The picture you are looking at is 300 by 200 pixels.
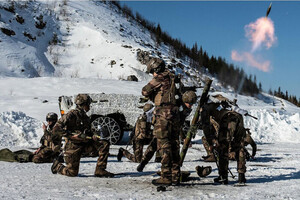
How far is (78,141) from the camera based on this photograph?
570 centimetres

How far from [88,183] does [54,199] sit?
1.14m

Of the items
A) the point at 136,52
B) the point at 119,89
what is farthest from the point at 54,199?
the point at 136,52

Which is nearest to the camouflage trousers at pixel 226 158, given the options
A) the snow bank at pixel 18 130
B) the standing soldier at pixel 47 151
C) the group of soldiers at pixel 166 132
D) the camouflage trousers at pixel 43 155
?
the group of soldiers at pixel 166 132

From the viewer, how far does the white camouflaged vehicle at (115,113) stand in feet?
35.4

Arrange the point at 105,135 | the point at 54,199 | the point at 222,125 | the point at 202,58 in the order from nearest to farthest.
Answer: the point at 54,199 < the point at 222,125 < the point at 105,135 < the point at 202,58

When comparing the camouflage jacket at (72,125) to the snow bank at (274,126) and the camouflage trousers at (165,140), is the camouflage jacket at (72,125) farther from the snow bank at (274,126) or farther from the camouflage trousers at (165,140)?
the snow bank at (274,126)

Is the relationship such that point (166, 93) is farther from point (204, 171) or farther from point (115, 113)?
point (115, 113)

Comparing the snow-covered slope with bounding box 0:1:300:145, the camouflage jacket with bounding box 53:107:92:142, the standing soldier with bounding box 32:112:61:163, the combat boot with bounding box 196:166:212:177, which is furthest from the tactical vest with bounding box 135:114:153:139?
the snow-covered slope with bounding box 0:1:300:145

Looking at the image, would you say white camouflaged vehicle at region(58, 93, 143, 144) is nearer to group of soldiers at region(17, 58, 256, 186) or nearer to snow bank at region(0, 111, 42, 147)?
snow bank at region(0, 111, 42, 147)

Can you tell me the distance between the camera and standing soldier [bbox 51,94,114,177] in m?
5.62

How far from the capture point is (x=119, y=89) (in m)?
19.5

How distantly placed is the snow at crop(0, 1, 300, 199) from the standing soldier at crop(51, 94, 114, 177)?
0.23m

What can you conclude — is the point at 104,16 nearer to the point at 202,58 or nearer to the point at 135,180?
the point at 202,58

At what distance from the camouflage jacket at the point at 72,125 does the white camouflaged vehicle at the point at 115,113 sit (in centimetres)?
489
